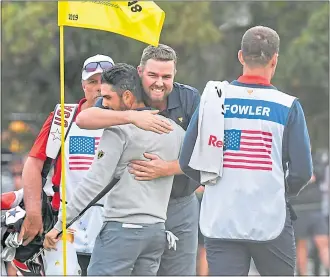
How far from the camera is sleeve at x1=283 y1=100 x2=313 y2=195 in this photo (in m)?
5.72

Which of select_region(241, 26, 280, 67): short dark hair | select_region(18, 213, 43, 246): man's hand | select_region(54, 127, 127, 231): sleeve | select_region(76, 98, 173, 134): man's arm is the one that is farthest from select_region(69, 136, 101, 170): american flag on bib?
select_region(241, 26, 280, 67): short dark hair

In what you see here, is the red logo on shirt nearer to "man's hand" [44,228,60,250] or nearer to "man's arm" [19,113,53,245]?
"man's hand" [44,228,60,250]

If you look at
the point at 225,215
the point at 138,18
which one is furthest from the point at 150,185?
the point at 138,18

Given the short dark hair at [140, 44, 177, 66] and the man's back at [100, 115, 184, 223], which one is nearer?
the man's back at [100, 115, 184, 223]

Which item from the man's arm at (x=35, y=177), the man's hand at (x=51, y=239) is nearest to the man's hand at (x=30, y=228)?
the man's arm at (x=35, y=177)

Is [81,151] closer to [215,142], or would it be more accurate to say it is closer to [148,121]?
[148,121]

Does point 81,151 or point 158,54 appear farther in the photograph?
point 81,151

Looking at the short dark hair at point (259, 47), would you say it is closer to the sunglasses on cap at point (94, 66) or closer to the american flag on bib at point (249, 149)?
the american flag on bib at point (249, 149)

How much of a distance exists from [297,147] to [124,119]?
38.0 inches

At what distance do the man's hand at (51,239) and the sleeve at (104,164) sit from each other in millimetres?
658

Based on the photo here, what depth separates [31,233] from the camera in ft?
23.5

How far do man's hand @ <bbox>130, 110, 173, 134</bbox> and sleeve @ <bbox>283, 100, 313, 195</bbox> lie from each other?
72 cm

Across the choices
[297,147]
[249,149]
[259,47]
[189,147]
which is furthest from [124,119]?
[297,147]

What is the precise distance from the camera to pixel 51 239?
6770mm
